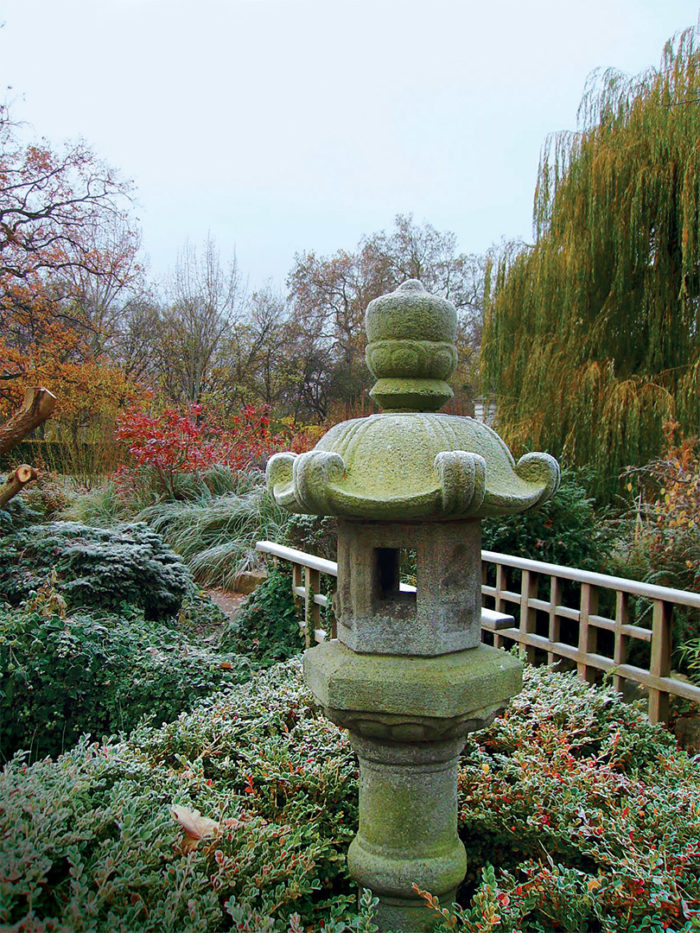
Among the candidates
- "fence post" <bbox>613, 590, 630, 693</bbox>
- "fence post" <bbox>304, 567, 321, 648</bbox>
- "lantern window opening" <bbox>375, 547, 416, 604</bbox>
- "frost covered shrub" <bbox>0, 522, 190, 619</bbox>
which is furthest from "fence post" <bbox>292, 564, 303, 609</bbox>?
"lantern window opening" <bbox>375, 547, 416, 604</bbox>

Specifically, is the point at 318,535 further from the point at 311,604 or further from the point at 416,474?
the point at 416,474

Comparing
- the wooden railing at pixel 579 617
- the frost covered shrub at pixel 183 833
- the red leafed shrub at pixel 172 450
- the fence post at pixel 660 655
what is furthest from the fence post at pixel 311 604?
the red leafed shrub at pixel 172 450

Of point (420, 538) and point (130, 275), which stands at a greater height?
point (130, 275)

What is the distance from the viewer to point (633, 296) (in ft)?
22.1

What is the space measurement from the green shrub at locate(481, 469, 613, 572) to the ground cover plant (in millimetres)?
1365

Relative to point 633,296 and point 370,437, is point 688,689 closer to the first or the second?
point 370,437

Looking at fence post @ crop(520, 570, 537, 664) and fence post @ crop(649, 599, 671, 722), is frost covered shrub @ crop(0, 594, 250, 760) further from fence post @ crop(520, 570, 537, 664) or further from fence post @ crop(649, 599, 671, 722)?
fence post @ crop(649, 599, 671, 722)

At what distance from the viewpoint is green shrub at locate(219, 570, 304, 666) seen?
425 centimetres

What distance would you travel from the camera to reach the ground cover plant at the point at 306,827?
1.51 meters

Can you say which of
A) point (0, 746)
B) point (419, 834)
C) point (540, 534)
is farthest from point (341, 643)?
point (540, 534)

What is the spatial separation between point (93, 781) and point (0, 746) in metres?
1.55

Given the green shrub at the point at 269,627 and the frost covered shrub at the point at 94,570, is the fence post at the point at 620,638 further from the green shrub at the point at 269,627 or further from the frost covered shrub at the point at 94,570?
the frost covered shrub at the point at 94,570

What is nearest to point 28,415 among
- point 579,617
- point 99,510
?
point 579,617

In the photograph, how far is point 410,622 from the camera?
182cm
